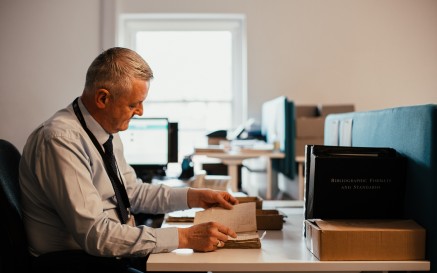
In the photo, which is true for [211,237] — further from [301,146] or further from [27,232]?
[301,146]

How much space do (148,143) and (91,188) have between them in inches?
80.0

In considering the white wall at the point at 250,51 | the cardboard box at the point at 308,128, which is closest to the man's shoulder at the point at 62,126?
the cardboard box at the point at 308,128

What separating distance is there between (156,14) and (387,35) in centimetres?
237

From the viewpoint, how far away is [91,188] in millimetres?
1473

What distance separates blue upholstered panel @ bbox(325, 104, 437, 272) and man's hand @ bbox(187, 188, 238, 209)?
543mm

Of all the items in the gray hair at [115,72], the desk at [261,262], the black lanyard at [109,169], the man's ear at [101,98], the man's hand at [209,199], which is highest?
the gray hair at [115,72]

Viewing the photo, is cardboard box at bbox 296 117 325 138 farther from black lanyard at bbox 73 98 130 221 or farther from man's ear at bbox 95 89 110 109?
man's ear at bbox 95 89 110 109

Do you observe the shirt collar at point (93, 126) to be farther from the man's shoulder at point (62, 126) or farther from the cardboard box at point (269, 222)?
the cardboard box at point (269, 222)

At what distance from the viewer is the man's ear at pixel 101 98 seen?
5.25ft

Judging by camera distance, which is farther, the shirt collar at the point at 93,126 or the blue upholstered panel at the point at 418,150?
the shirt collar at the point at 93,126

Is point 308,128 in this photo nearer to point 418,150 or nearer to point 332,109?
point 332,109

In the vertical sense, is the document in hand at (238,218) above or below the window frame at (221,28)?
below

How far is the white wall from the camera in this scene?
5105 millimetres

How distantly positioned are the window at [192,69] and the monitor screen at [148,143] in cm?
180
